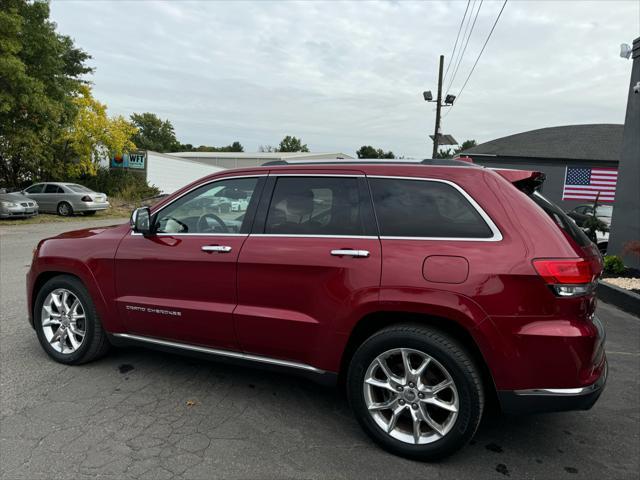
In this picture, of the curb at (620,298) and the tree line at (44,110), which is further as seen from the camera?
the tree line at (44,110)

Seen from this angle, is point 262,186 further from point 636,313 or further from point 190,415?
point 636,313

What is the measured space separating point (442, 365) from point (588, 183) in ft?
98.9

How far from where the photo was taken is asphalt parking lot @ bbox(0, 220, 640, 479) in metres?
2.67

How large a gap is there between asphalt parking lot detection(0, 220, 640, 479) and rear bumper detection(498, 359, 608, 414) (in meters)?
0.42

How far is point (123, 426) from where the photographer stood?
3.06 meters

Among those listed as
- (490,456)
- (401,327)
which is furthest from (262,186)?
(490,456)

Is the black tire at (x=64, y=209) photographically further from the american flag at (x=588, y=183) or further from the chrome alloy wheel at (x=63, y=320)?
the american flag at (x=588, y=183)

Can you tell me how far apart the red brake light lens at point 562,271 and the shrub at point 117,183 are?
31334 mm

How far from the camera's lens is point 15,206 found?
1830cm

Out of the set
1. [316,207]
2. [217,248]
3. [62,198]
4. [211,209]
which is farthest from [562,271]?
[62,198]

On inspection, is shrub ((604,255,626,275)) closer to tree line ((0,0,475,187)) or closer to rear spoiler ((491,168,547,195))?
rear spoiler ((491,168,547,195))

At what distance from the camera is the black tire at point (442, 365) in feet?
8.60

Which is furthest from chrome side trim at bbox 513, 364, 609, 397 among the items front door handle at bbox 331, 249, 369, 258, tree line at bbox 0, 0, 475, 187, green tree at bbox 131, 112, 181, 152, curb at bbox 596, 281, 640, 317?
green tree at bbox 131, 112, 181, 152

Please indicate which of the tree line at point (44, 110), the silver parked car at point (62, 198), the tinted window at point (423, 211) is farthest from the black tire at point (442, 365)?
the silver parked car at point (62, 198)
